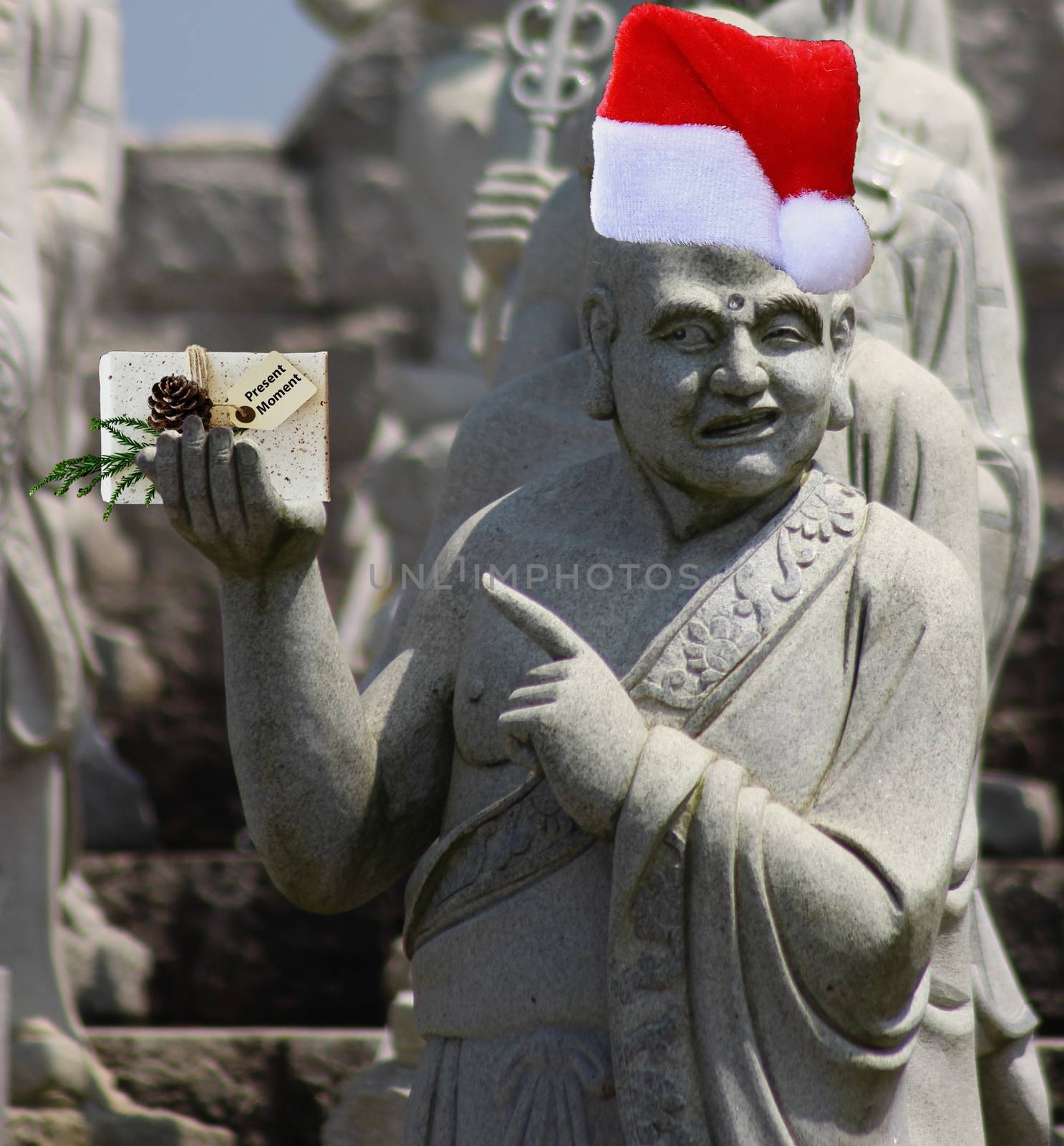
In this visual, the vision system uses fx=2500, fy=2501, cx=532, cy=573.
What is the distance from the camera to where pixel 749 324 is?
2.95m

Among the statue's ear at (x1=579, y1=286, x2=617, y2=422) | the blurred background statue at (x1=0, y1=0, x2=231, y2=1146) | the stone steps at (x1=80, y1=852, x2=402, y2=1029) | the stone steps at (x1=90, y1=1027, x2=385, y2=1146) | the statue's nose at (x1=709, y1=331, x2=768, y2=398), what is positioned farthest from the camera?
the stone steps at (x1=80, y1=852, x2=402, y2=1029)

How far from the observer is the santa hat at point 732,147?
117 inches

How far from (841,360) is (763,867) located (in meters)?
0.66

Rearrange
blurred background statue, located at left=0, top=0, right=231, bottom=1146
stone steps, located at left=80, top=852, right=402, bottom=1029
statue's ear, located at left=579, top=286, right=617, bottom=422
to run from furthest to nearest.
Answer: stone steps, located at left=80, top=852, right=402, bottom=1029 < blurred background statue, located at left=0, top=0, right=231, bottom=1146 < statue's ear, located at left=579, top=286, right=617, bottom=422

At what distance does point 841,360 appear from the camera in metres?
3.08

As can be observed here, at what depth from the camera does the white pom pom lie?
297 centimetres

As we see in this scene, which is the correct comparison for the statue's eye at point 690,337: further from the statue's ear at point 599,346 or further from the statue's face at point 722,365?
the statue's ear at point 599,346

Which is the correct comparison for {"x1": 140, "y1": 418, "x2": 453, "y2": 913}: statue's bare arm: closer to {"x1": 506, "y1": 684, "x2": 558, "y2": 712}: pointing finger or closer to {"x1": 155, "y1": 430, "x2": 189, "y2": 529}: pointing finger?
{"x1": 155, "y1": 430, "x2": 189, "y2": 529}: pointing finger

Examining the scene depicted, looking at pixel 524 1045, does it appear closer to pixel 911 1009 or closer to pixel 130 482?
pixel 911 1009

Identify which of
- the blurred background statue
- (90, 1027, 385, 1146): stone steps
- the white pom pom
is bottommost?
(90, 1027, 385, 1146): stone steps

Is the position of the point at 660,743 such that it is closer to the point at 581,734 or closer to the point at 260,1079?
the point at 581,734

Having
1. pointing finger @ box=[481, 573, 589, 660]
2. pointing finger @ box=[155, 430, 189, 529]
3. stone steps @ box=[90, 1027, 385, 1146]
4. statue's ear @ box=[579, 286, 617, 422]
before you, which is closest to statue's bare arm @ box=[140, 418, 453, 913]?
pointing finger @ box=[155, 430, 189, 529]

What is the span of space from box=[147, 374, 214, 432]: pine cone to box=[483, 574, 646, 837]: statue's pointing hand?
48 cm

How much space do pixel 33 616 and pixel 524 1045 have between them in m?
2.90
